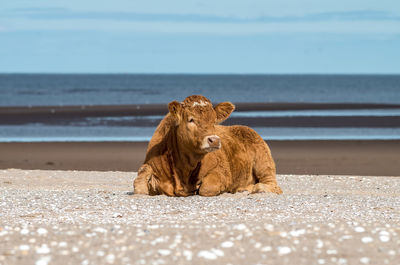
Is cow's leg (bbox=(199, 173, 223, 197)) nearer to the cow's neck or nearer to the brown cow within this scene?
the brown cow

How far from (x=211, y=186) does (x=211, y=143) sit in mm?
1393

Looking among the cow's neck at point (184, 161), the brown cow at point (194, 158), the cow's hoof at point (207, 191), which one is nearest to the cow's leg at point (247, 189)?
the brown cow at point (194, 158)

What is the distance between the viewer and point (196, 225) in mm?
9320

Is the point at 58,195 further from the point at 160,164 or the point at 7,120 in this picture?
the point at 7,120

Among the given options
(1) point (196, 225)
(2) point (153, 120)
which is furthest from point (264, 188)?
(2) point (153, 120)

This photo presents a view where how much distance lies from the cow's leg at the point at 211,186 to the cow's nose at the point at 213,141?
1.35 m

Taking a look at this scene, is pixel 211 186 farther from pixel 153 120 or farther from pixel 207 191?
pixel 153 120

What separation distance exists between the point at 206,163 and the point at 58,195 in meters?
2.95

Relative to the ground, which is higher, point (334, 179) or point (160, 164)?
point (160, 164)

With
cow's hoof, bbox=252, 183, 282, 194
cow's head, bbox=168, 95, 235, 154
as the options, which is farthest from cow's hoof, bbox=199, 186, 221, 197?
cow's hoof, bbox=252, 183, 282, 194

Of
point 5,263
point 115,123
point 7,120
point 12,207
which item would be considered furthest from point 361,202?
point 7,120

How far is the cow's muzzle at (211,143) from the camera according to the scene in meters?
12.6

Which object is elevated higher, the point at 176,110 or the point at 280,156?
the point at 176,110

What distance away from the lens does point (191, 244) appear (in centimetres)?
793
